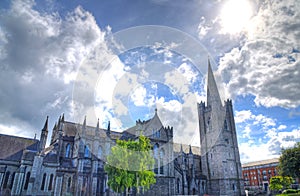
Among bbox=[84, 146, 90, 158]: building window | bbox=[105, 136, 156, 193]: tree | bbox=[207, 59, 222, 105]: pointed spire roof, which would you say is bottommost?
bbox=[105, 136, 156, 193]: tree

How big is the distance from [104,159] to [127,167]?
38.6 feet

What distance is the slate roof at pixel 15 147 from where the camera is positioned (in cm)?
3588

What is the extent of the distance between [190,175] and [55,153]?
29.5 meters

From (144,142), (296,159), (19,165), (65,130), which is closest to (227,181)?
(296,159)

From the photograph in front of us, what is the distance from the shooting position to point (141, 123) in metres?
43.7

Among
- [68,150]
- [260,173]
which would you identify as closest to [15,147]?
[68,150]

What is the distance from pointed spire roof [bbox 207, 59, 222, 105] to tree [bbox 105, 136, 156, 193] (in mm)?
33524

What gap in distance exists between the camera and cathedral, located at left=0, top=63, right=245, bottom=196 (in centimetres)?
3384

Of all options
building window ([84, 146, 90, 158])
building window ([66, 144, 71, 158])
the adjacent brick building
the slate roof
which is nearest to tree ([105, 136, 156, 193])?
building window ([84, 146, 90, 158])

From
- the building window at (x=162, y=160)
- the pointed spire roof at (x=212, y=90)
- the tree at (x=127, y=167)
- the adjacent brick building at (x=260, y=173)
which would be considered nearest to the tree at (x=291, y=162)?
the pointed spire roof at (x=212, y=90)

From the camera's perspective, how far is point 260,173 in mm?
81688

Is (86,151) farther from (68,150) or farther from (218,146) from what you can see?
(218,146)

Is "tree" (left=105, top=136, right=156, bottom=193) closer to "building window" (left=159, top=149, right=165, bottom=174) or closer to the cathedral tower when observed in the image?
"building window" (left=159, top=149, right=165, bottom=174)

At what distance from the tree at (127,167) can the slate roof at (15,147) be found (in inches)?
590
